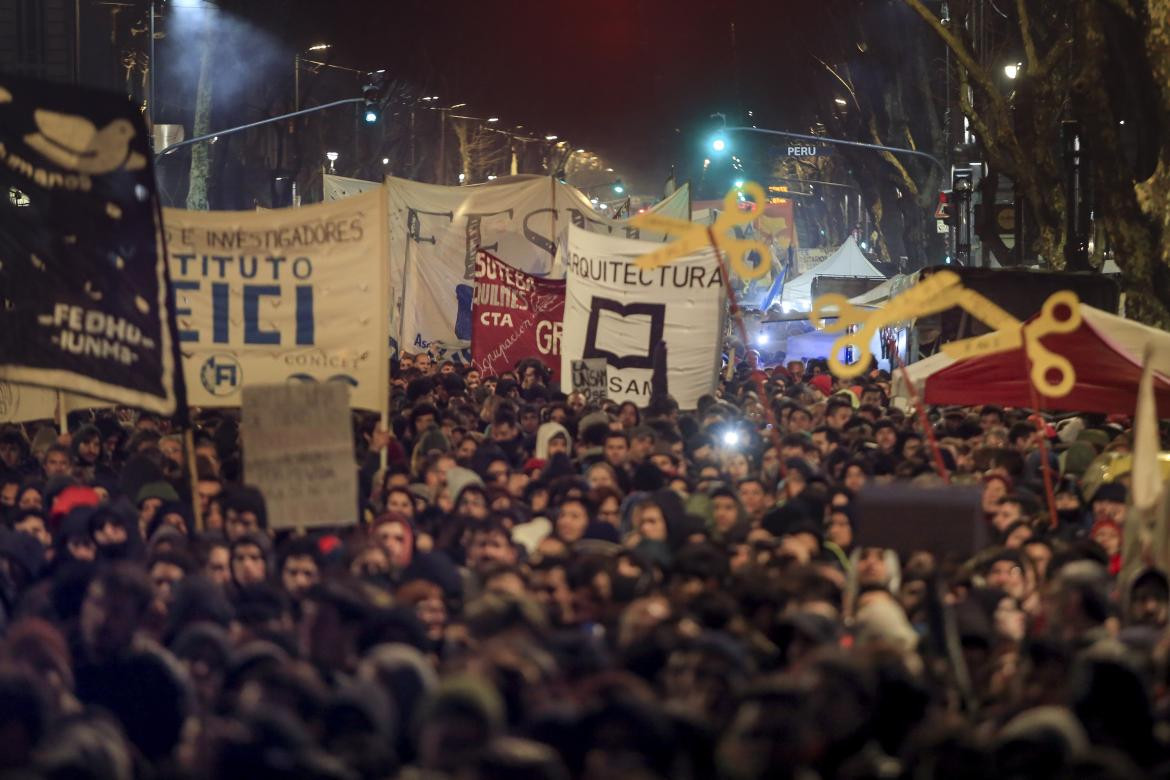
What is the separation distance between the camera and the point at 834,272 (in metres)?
39.0

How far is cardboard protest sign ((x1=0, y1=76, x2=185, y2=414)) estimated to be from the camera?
9461 millimetres

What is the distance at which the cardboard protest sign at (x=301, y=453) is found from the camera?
9711 millimetres

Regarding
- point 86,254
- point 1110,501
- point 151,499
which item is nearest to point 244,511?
point 151,499

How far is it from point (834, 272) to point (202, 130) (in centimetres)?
1331

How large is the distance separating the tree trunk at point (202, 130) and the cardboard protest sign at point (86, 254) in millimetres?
30352

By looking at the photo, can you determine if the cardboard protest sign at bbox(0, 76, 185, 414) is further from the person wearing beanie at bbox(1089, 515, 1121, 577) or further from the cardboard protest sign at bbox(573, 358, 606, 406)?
the cardboard protest sign at bbox(573, 358, 606, 406)

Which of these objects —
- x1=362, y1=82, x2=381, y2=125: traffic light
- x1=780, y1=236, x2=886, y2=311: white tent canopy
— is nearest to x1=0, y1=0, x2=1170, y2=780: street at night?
x1=362, y1=82, x2=381, y2=125: traffic light

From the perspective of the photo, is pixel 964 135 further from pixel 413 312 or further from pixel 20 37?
pixel 413 312

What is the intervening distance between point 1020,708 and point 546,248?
19.4 m

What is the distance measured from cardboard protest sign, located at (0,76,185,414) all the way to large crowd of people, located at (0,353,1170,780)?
58 cm

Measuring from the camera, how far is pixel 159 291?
948 cm

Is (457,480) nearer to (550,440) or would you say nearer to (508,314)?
(550,440)

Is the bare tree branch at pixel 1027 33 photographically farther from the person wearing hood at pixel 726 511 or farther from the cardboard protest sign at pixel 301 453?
the cardboard protest sign at pixel 301 453

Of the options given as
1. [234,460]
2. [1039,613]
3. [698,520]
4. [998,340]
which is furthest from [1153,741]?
[234,460]
